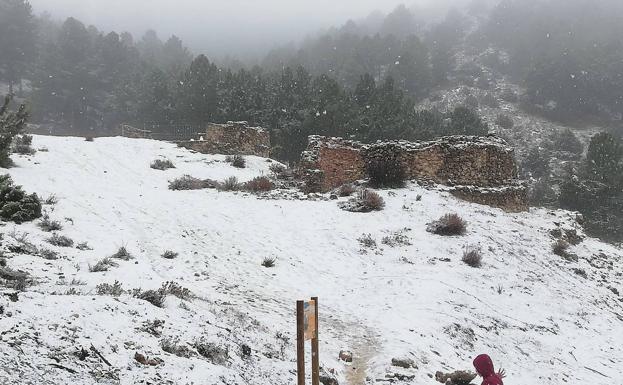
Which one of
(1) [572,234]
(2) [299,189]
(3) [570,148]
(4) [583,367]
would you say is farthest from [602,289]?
(3) [570,148]

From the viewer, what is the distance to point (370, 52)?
7969 centimetres

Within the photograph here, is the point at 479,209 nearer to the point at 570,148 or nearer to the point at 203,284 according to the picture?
the point at 203,284

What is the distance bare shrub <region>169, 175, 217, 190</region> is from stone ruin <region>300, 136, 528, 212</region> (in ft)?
12.9

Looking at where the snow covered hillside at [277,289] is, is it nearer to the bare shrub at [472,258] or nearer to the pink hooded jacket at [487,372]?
the bare shrub at [472,258]

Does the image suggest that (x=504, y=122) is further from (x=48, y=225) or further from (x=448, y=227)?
(x=48, y=225)

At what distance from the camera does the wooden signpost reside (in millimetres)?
5302

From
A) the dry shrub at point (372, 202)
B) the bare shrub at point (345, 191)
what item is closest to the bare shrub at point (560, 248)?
the dry shrub at point (372, 202)

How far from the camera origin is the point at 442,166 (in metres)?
20.1

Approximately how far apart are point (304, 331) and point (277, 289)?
5094 millimetres

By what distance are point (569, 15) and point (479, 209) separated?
3746 inches

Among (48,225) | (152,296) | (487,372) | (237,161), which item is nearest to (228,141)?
(237,161)

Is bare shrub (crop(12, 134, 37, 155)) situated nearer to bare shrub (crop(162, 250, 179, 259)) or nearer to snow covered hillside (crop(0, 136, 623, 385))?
snow covered hillside (crop(0, 136, 623, 385))

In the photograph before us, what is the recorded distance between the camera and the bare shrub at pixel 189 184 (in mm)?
17719

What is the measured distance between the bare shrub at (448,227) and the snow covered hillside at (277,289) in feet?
0.91
